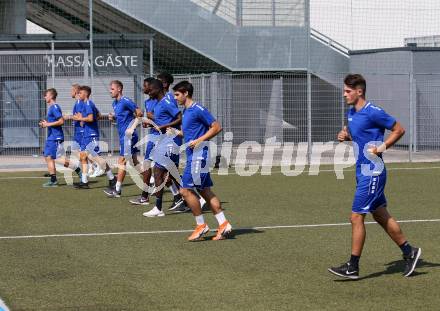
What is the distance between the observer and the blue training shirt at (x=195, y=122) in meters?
12.4

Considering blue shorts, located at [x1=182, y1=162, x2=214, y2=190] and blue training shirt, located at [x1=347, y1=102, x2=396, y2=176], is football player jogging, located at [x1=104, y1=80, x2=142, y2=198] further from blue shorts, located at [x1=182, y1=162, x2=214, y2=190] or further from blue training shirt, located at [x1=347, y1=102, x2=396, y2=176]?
blue training shirt, located at [x1=347, y1=102, x2=396, y2=176]

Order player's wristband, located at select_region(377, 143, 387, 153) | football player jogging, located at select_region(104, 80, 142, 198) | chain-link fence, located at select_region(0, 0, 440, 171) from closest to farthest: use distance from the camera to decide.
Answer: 1. player's wristband, located at select_region(377, 143, 387, 153)
2. football player jogging, located at select_region(104, 80, 142, 198)
3. chain-link fence, located at select_region(0, 0, 440, 171)

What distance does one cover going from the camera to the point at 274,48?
1234 inches

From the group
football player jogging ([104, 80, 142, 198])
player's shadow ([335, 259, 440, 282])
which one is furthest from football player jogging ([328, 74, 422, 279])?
football player jogging ([104, 80, 142, 198])

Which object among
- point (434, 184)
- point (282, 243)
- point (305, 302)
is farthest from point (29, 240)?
point (434, 184)

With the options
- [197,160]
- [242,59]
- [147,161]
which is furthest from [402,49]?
[197,160]

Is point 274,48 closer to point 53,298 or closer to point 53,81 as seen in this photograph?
point 53,81

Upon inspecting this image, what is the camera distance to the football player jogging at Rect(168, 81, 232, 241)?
40.7 ft

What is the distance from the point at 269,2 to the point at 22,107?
840 centimetres

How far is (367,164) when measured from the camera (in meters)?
9.95

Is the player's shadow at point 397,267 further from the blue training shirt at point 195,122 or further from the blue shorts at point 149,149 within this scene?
the blue shorts at point 149,149

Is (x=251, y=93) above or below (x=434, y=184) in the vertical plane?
above

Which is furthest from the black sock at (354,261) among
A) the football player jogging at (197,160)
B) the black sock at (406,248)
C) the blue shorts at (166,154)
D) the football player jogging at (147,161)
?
the football player jogging at (147,161)

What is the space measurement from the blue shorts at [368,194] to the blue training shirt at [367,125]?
135mm
